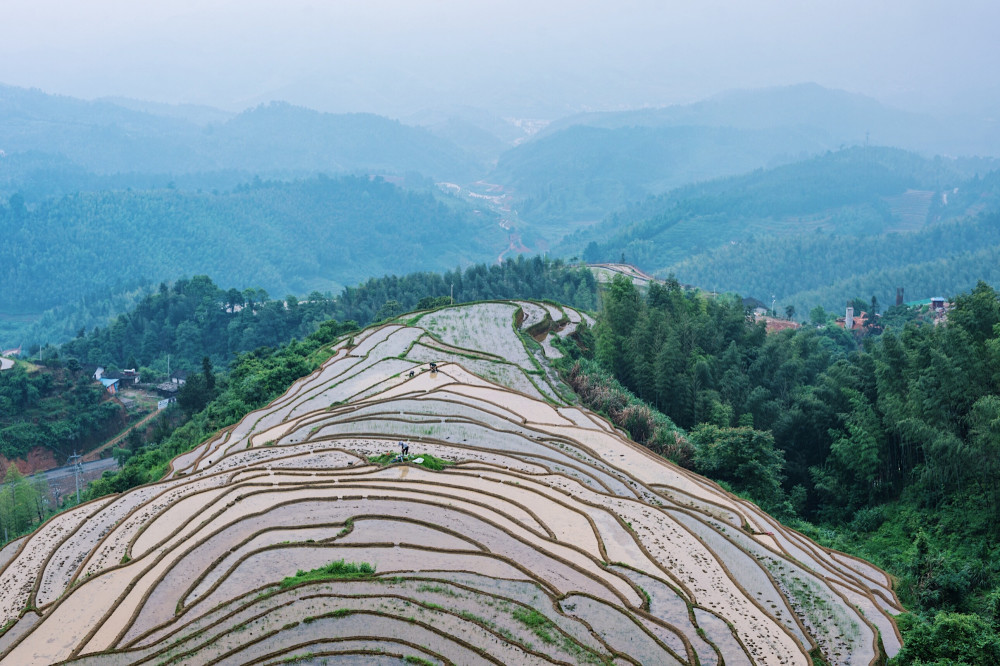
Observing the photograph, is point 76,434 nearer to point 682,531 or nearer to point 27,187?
point 682,531

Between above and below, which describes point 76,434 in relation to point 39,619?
below

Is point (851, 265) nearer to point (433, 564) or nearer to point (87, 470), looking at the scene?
point (87, 470)

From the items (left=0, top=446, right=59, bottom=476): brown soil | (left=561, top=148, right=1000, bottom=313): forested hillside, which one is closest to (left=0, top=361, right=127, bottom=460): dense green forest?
(left=0, top=446, right=59, bottom=476): brown soil

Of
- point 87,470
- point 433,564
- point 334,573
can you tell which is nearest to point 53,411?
point 87,470

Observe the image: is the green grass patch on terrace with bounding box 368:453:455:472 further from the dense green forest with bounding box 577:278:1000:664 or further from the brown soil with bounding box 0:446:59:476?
the brown soil with bounding box 0:446:59:476

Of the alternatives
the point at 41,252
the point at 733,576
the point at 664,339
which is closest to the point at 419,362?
the point at 664,339

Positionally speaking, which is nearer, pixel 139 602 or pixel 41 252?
pixel 139 602
